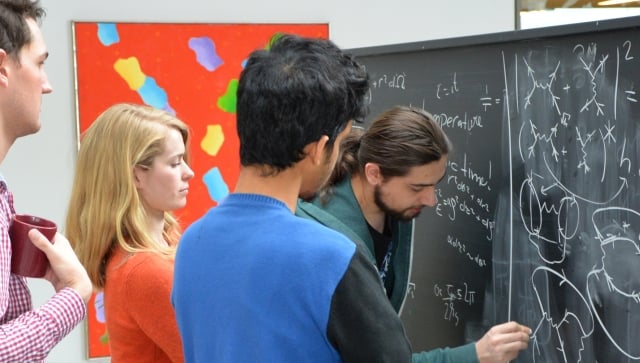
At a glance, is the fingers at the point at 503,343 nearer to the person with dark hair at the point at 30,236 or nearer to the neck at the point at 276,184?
the neck at the point at 276,184

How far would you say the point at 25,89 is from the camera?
150cm

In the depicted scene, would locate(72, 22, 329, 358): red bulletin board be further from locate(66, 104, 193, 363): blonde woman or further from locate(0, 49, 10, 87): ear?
locate(0, 49, 10, 87): ear

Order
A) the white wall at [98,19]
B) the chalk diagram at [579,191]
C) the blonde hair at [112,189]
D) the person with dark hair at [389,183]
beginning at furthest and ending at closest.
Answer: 1. the white wall at [98,19]
2. the person with dark hair at [389,183]
3. the blonde hair at [112,189]
4. the chalk diagram at [579,191]

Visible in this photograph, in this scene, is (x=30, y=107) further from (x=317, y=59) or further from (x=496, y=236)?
(x=496, y=236)

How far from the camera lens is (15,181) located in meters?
4.44

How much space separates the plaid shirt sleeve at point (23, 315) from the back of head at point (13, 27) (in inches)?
9.5

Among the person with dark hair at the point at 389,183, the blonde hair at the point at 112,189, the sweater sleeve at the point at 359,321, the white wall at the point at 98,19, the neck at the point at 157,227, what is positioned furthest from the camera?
the white wall at the point at 98,19

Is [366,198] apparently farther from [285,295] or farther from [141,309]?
[285,295]

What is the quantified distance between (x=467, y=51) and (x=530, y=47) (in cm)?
29

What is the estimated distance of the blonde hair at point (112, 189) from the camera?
2127mm

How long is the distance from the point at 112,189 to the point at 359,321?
105 centimetres

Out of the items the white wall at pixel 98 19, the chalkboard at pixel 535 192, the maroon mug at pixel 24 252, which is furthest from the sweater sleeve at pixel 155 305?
the white wall at pixel 98 19

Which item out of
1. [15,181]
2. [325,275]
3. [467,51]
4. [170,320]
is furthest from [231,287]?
[15,181]

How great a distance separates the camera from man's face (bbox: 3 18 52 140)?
58.6 inches
